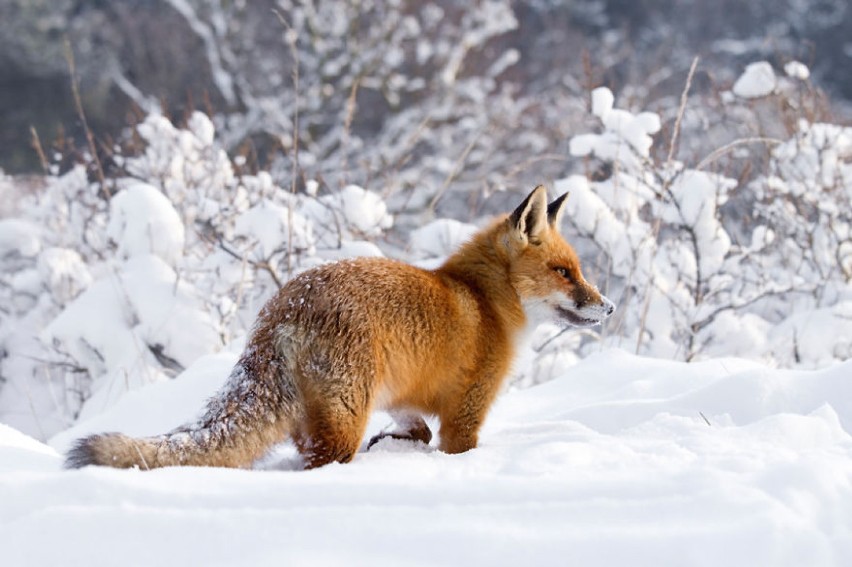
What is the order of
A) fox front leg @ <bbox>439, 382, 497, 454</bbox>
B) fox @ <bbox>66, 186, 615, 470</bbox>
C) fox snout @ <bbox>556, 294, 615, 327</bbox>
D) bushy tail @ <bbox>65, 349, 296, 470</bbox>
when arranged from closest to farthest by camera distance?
1. bushy tail @ <bbox>65, 349, 296, 470</bbox>
2. fox @ <bbox>66, 186, 615, 470</bbox>
3. fox front leg @ <bbox>439, 382, 497, 454</bbox>
4. fox snout @ <bbox>556, 294, 615, 327</bbox>

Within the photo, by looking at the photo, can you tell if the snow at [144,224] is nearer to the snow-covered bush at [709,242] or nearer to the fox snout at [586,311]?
the snow-covered bush at [709,242]

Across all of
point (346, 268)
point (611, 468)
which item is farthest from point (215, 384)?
point (611, 468)

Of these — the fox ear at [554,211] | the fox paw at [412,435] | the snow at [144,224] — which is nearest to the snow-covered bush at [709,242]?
the fox ear at [554,211]

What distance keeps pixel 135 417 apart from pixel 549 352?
367 cm

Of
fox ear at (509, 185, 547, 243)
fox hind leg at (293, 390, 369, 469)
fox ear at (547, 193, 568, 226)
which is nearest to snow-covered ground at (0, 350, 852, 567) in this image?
fox hind leg at (293, 390, 369, 469)

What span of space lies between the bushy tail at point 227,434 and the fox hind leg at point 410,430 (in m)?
0.81

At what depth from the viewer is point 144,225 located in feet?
23.7

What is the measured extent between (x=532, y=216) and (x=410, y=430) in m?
1.19

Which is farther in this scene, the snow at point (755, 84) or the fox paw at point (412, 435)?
the snow at point (755, 84)

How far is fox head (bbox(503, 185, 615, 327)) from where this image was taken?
4139mm

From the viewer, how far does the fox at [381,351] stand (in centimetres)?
317

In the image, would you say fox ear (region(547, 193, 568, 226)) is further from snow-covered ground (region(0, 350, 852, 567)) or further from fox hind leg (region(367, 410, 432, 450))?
snow-covered ground (region(0, 350, 852, 567))

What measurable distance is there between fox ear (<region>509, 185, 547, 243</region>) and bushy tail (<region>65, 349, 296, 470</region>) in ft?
4.67

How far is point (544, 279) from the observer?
416cm
